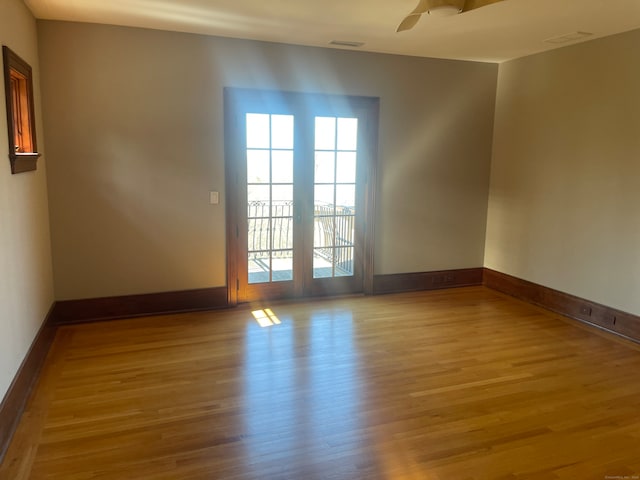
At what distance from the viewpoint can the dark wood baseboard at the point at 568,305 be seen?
414 cm

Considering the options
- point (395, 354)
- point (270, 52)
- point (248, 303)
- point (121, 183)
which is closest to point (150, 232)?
point (121, 183)

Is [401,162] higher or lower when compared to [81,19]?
lower

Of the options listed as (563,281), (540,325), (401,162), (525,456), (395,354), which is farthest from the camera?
(401,162)

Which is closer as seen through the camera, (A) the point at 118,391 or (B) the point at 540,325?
(A) the point at 118,391

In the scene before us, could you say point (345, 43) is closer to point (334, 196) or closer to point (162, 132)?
point (334, 196)

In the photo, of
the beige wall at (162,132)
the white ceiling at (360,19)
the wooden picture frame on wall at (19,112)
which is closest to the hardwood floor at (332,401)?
the beige wall at (162,132)

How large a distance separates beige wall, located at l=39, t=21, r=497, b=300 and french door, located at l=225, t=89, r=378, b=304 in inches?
5.3

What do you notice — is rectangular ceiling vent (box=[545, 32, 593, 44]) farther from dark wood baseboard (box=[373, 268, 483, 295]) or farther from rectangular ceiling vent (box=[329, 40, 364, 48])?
dark wood baseboard (box=[373, 268, 483, 295])

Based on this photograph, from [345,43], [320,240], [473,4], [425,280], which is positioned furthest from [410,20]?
[425,280]

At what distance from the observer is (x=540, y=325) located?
446 cm

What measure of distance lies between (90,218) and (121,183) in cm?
42

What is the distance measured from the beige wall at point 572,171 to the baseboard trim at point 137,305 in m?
3.40

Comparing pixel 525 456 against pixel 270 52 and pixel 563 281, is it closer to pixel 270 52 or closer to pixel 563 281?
pixel 563 281

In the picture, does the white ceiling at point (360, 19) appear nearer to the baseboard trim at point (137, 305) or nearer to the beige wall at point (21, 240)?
the beige wall at point (21, 240)
